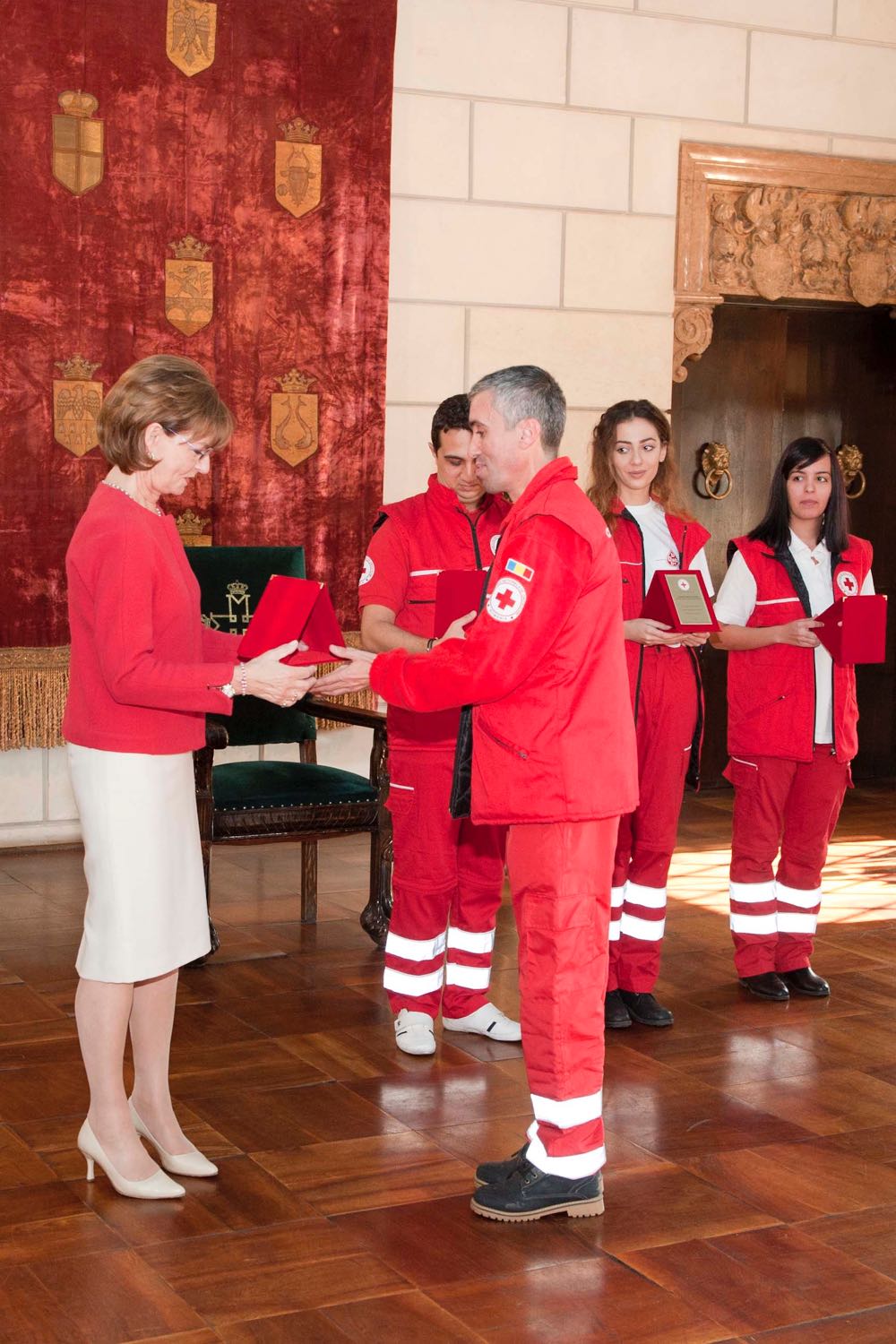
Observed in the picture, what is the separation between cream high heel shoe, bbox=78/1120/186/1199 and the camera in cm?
301

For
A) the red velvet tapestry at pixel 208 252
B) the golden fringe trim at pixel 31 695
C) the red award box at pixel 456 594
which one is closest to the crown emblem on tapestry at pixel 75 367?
the red velvet tapestry at pixel 208 252

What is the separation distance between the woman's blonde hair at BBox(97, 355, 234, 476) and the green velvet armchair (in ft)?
5.83

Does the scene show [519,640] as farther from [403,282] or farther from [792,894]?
[403,282]

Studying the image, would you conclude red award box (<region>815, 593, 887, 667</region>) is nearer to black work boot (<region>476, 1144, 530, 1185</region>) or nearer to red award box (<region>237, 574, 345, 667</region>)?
red award box (<region>237, 574, 345, 667</region>)

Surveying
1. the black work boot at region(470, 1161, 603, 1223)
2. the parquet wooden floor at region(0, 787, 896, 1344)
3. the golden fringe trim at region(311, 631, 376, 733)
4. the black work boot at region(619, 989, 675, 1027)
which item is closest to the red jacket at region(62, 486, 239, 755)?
the parquet wooden floor at region(0, 787, 896, 1344)

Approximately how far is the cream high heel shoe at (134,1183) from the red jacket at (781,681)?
2057mm

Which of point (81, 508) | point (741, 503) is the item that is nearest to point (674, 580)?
point (81, 508)

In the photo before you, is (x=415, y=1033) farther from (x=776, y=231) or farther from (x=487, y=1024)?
(x=776, y=231)

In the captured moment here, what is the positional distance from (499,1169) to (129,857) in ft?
3.04

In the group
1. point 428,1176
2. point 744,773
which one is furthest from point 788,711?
point 428,1176

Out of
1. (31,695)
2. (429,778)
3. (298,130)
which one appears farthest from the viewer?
(298,130)

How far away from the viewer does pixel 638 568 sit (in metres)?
4.15

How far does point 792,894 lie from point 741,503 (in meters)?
3.62

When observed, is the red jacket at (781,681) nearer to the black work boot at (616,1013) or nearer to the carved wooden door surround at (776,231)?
the black work boot at (616,1013)
